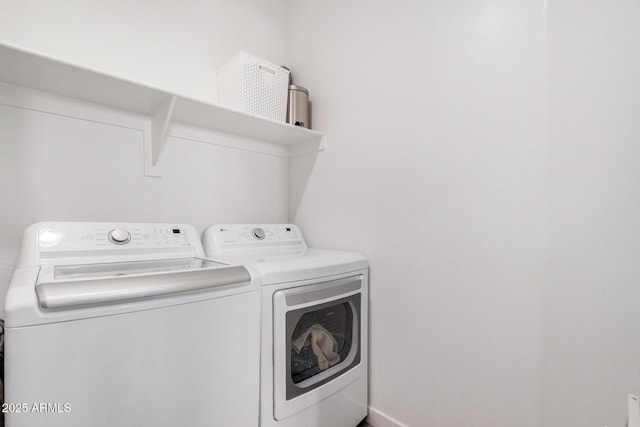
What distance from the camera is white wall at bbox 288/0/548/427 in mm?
1102

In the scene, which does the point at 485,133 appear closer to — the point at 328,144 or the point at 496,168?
the point at 496,168

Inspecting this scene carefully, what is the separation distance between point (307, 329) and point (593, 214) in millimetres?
1111

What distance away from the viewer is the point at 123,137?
4.71 ft

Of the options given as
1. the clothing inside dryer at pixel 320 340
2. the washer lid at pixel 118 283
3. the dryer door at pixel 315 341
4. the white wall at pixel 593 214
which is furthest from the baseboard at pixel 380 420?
the washer lid at pixel 118 283

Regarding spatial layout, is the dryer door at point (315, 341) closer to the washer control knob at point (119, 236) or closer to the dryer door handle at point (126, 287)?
the dryer door handle at point (126, 287)

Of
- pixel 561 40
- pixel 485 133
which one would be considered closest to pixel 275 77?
pixel 485 133

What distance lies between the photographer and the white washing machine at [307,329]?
1123 millimetres

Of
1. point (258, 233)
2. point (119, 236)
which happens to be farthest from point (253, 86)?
point (119, 236)

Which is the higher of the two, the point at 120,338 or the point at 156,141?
the point at 156,141

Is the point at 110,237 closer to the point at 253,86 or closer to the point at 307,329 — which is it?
the point at 307,329

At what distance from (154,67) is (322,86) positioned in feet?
3.03

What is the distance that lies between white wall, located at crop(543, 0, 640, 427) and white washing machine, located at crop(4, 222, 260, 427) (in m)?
1.05

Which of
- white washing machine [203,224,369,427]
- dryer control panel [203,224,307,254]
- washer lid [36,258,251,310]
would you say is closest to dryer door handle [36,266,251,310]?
washer lid [36,258,251,310]

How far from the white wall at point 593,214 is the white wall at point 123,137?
153cm
